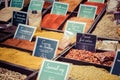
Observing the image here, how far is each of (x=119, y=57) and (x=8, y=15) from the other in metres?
2.84

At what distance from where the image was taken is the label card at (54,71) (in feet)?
8.19

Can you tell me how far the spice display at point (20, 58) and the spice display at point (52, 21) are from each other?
1.18 m

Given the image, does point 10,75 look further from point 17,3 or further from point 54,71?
point 17,3

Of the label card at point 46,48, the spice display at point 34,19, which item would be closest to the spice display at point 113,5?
the spice display at point 34,19

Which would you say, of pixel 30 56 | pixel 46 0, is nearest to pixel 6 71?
pixel 30 56

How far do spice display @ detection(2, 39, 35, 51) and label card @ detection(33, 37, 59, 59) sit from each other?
283 millimetres

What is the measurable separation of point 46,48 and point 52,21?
1.52 m

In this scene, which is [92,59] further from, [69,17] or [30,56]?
[69,17]

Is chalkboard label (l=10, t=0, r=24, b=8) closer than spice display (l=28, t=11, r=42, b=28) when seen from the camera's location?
No

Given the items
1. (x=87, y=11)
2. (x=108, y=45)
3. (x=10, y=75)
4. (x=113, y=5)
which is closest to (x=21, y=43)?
(x=10, y=75)

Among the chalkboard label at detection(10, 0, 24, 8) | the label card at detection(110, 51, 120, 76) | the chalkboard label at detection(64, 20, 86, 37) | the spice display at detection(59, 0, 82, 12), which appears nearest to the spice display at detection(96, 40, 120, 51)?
the chalkboard label at detection(64, 20, 86, 37)

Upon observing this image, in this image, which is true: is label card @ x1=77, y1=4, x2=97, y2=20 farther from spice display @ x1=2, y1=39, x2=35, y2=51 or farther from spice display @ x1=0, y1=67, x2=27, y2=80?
spice display @ x1=0, y1=67, x2=27, y2=80

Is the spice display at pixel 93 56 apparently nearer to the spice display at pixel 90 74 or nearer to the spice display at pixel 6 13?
the spice display at pixel 90 74

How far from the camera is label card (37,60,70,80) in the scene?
250 centimetres
